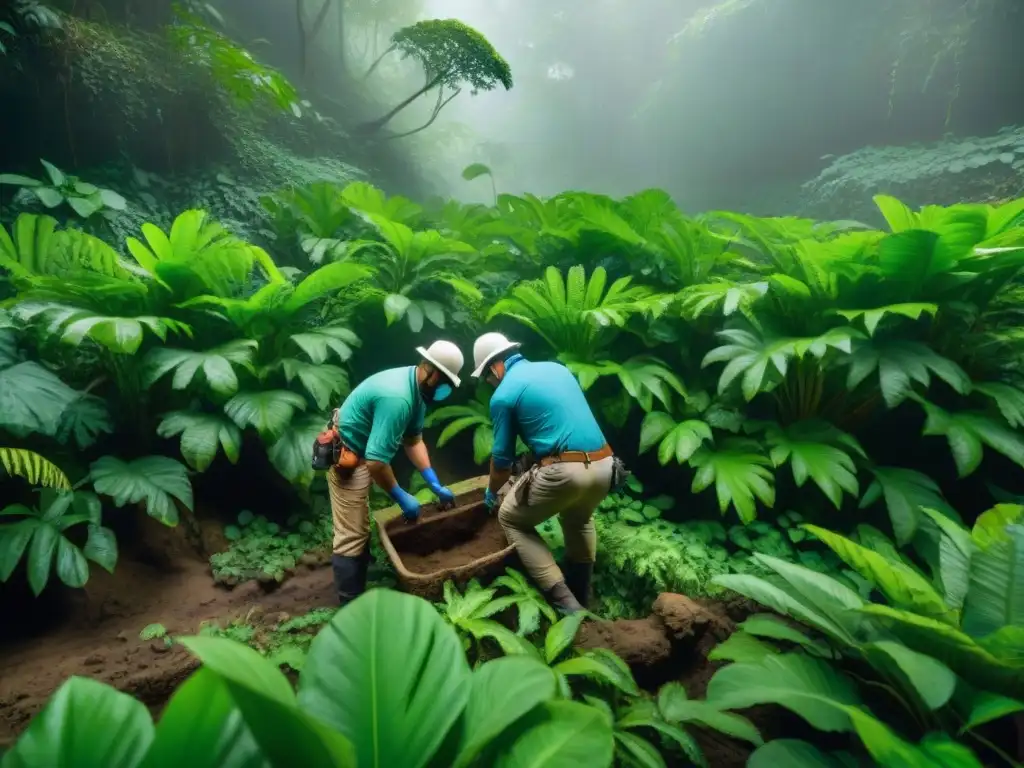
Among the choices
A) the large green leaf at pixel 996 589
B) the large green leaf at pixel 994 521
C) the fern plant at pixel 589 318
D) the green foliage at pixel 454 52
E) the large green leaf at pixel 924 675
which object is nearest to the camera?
the large green leaf at pixel 924 675

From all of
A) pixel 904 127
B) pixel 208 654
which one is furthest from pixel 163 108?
pixel 904 127

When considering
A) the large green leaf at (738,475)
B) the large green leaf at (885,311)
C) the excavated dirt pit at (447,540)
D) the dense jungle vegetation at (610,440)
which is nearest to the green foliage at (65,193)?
the dense jungle vegetation at (610,440)

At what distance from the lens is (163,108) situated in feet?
17.8

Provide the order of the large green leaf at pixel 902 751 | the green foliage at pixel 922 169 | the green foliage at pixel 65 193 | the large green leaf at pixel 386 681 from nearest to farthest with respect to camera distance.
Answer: the large green leaf at pixel 386 681 < the large green leaf at pixel 902 751 < the green foliage at pixel 65 193 < the green foliage at pixel 922 169

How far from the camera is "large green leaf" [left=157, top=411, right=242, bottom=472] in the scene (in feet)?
8.39

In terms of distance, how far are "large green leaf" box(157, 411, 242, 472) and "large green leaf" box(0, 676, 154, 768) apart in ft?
6.19

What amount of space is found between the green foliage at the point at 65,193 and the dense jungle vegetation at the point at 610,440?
0.03 meters

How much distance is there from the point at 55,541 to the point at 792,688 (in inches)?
111

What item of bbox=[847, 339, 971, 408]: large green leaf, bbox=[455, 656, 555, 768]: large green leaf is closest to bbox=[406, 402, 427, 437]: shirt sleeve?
bbox=[455, 656, 555, 768]: large green leaf

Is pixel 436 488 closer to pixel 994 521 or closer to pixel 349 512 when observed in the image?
pixel 349 512

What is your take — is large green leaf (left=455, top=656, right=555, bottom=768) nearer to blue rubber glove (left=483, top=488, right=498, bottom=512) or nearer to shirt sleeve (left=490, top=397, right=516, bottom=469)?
shirt sleeve (left=490, top=397, right=516, bottom=469)

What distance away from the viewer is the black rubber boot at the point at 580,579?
8.56 ft

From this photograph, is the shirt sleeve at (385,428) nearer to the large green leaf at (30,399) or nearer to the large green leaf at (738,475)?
the large green leaf at (30,399)

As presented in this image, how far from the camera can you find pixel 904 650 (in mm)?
1240
